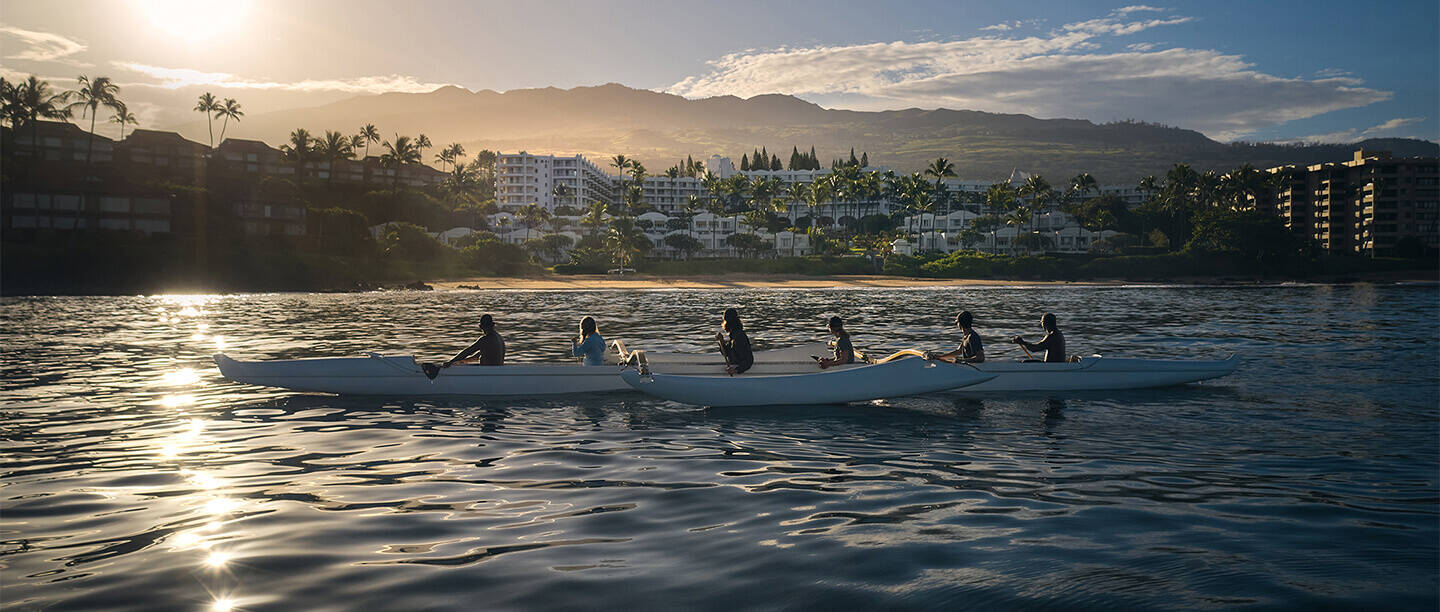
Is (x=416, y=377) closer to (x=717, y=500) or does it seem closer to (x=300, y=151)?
(x=717, y=500)

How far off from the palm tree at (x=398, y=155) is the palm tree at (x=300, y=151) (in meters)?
11.8

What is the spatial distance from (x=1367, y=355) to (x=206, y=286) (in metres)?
86.9

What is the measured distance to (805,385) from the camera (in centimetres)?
1430

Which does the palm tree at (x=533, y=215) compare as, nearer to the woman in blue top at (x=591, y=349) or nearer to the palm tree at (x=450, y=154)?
the palm tree at (x=450, y=154)

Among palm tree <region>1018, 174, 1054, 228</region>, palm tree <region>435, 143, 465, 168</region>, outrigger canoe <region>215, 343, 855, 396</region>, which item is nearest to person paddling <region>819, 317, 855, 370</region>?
outrigger canoe <region>215, 343, 855, 396</region>

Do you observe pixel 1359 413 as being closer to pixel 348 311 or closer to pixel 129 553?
pixel 129 553

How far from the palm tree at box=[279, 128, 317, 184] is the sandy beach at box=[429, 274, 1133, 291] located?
47.9m

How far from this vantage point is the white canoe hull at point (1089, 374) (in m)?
16.3

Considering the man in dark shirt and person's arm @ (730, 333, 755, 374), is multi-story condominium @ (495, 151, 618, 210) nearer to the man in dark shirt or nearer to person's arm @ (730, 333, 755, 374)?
the man in dark shirt

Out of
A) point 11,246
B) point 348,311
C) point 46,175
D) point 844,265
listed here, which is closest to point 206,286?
point 11,246

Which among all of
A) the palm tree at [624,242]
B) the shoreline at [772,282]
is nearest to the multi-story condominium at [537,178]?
the palm tree at [624,242]

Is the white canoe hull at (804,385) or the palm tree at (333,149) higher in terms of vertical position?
the palm tree at (333,149)

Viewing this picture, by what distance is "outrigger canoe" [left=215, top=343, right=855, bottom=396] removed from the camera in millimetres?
15766

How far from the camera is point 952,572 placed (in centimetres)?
671
